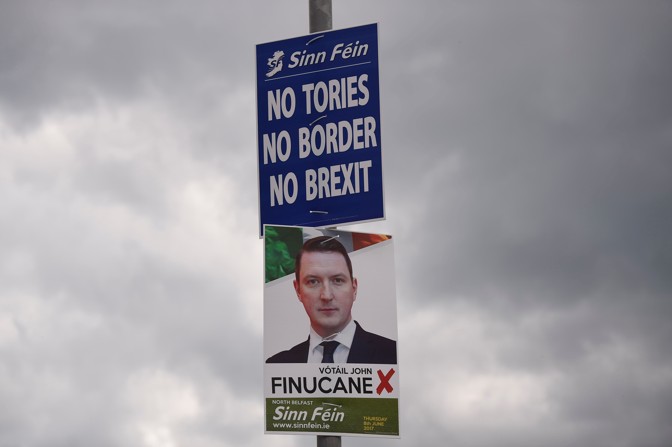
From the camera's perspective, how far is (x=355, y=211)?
13.9 metres

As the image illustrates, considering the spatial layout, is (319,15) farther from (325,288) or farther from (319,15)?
(325,288)

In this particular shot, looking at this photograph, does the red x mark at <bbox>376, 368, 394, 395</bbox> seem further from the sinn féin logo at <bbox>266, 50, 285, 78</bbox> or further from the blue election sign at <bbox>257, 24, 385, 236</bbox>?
the sinn féin logo at <bbox>266, 50, 285, 78</bbox>

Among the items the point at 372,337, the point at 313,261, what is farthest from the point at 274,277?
the point at 372,337

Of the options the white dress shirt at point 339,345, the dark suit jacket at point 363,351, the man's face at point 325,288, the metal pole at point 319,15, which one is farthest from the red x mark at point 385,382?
the metal pole at point 319,15

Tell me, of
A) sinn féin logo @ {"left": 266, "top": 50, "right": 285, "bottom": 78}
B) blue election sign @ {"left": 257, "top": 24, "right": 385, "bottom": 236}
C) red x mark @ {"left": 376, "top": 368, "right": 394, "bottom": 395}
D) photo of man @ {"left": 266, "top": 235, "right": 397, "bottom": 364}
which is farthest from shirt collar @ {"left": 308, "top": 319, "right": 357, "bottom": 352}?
sinn féin logo @ {"left": 266, "top": 50, "right": 285, "bottom": 78}

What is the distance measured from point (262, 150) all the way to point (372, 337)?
9.22 feet

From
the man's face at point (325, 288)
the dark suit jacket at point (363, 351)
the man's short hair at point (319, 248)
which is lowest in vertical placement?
the dark suit jacket at point (363, 351)

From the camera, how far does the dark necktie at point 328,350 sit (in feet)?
44.4

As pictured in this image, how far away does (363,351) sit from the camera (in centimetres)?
1351

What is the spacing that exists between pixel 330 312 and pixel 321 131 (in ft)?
7.50

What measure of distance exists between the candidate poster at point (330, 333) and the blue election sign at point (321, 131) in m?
0.37

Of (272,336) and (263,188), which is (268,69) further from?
(272,336)

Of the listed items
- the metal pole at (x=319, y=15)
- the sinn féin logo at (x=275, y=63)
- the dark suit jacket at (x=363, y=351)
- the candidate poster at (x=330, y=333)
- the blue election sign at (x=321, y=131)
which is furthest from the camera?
the sinn féin logo at (x=275, y=63)

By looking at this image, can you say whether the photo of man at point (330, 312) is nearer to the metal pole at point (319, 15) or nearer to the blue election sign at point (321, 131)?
the blue election sign at point (321, 131)
